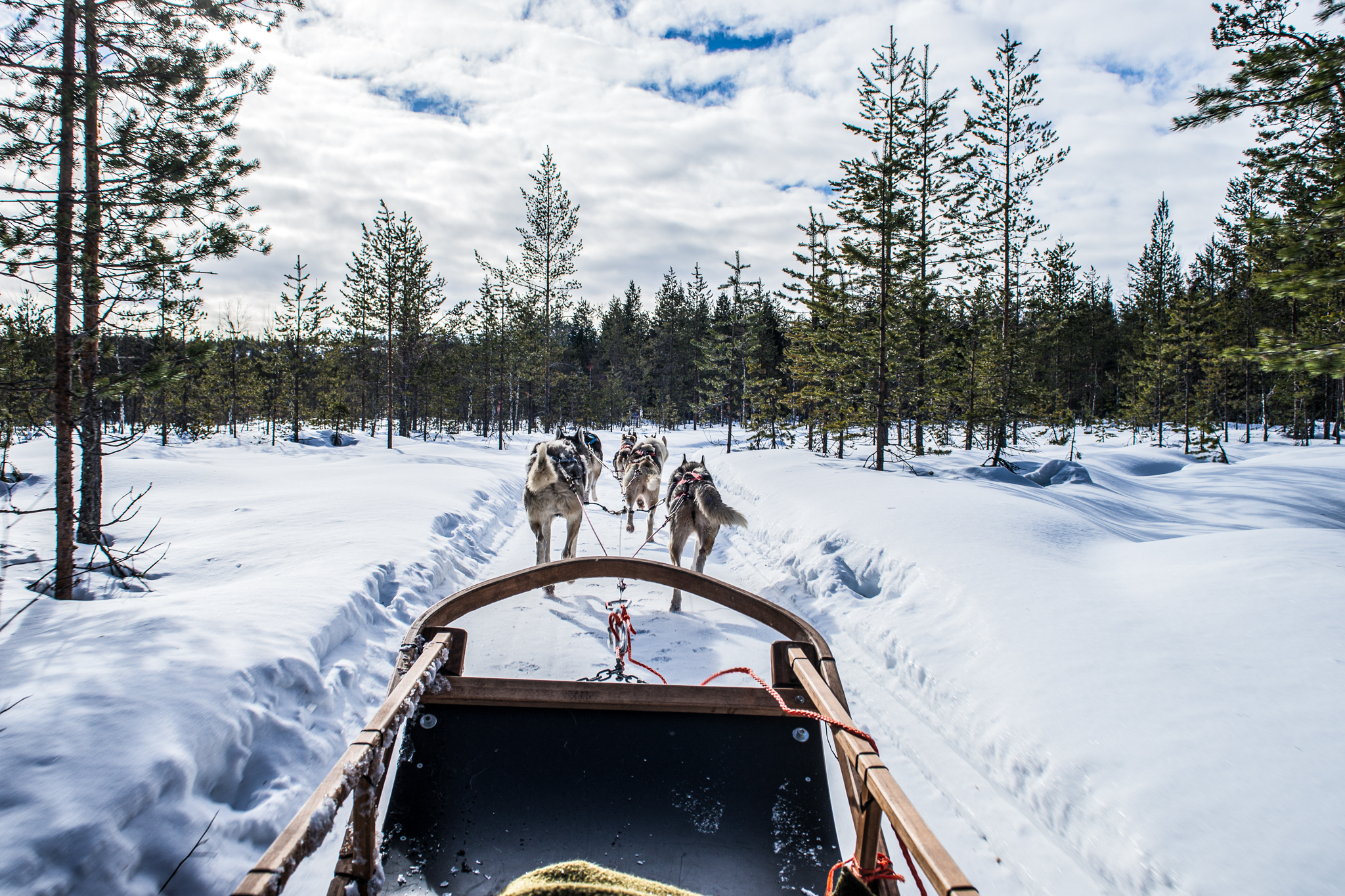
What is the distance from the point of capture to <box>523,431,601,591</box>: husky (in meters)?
5.80

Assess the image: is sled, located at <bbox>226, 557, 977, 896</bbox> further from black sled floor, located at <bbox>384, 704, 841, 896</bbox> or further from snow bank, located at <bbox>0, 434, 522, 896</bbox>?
snow bank, located at <bbox>0, 434, 522, 896</bbox>

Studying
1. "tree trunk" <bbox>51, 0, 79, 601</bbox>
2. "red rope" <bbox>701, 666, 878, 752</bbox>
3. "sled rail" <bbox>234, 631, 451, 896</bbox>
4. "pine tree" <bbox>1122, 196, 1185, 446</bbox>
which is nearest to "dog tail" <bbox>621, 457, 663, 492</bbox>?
"tree trunk" <bbox>51, 0, 79, 601</bbox>

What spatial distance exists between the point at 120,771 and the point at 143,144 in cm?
584

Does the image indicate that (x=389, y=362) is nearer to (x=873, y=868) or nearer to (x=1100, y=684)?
(x=1100, y=684)

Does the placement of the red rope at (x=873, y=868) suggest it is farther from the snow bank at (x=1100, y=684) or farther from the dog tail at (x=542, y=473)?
the dog tail at (x=542, y=473)

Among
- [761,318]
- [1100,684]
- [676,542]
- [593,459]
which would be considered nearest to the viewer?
[1100,684]

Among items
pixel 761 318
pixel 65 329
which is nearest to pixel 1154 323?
pixel 761 318

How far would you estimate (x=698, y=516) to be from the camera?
19.1ft

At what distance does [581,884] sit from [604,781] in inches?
42.7

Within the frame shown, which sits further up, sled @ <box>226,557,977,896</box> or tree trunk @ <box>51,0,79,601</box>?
tree trunk @ <box>51,0,79,601</box>

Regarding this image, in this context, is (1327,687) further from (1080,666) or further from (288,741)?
(288,741)

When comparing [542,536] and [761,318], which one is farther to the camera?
[761,318]

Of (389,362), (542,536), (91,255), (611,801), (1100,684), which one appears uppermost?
(389,362)

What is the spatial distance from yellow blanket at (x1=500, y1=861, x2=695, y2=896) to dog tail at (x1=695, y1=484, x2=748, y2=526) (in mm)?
4304
